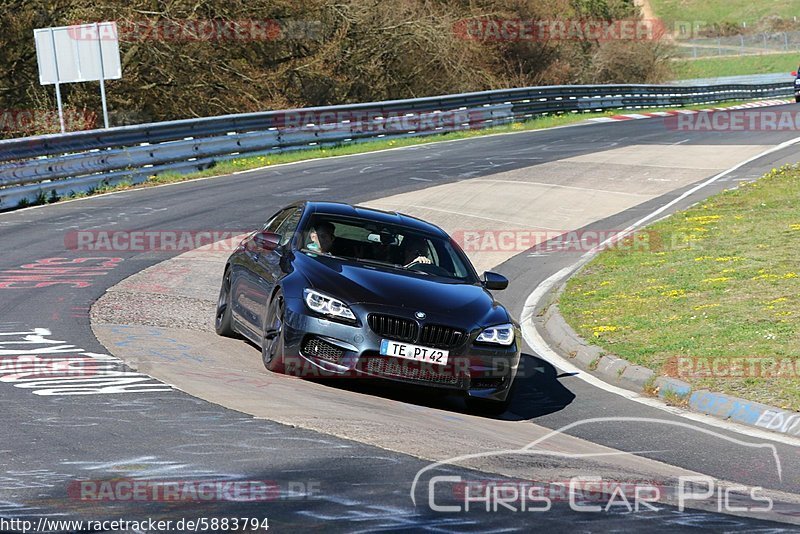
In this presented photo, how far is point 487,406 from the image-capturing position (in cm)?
912

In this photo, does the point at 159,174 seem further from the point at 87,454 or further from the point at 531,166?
the point at 87,454

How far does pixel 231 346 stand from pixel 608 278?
6.22 meters

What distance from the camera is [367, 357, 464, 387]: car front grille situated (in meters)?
8.74

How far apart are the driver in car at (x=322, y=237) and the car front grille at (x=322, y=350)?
4.62 feet

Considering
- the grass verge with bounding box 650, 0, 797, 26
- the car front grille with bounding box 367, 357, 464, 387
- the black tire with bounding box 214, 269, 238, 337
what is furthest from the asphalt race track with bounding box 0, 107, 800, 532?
the grass verge with bounding box 650, 0, 797, 26

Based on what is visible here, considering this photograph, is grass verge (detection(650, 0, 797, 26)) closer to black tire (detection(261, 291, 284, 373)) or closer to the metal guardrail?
the metal guardrail

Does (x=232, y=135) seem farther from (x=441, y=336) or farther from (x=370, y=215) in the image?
(x=441, y=336)

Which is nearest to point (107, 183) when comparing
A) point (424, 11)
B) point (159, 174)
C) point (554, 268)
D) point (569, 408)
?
point (159, 174)

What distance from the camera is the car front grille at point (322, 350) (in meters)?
8.80

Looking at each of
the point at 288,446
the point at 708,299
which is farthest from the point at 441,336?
the point at 708,299

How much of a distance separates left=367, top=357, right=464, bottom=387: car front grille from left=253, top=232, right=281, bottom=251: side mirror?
1.98 meters

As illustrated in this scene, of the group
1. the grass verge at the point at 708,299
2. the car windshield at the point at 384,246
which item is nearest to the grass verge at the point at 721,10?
the grass verge at the point at 708,299

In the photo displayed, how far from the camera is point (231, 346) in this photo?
10.8 metres

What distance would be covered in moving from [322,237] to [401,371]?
1.99 metres
